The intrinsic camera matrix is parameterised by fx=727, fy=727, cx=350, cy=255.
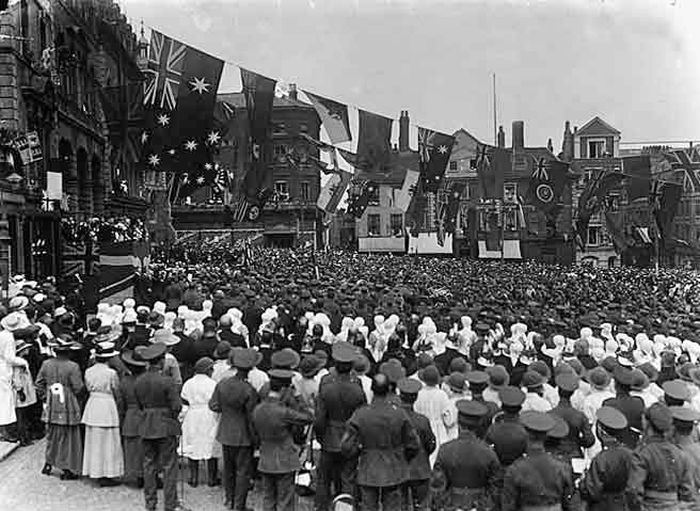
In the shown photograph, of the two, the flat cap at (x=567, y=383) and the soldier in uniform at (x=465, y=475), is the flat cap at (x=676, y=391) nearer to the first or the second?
the flat cap at (x=567, y=383)

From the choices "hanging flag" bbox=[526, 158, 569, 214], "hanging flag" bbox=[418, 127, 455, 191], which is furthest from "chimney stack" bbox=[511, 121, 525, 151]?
"hanging flag" bbox=[418, 127, 455, 191]

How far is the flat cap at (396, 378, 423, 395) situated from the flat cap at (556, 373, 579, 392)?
4.74ft

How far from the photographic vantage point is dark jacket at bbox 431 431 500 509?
19.3 ft

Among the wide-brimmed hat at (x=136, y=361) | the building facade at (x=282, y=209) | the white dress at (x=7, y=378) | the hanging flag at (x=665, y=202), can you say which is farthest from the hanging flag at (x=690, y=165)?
the building facade at (x=282, y=209)

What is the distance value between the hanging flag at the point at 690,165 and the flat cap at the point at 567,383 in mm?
18465

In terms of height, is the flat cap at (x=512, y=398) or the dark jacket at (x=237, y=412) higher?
the flat cap at (x=512, y=398)

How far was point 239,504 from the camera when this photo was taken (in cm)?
764

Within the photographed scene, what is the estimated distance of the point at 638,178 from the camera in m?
23.6

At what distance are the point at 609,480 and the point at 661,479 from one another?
525 millimetres

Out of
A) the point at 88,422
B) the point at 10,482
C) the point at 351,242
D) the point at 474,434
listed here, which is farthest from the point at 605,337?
the point at 351,242

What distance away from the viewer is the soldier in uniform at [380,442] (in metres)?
6.46

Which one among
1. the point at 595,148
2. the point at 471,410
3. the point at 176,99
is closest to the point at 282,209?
the point at 595,148

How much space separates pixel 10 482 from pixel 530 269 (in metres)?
26.8

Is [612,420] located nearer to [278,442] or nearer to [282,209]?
[278,442]
